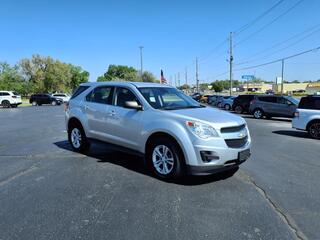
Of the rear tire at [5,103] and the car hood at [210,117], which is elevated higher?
Result: the car hood at [210,117]

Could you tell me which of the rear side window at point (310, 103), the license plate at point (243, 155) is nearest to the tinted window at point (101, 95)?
the license plate at point (243, 155)

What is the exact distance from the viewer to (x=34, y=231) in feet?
13.7

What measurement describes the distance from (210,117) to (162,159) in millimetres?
1180

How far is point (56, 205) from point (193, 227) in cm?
207

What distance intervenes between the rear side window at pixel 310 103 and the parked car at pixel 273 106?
9.20 metres

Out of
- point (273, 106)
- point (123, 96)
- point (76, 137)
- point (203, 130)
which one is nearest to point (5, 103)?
point (273, 106)

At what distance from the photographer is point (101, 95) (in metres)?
8.20

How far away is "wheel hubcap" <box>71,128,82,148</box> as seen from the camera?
29.3 feet

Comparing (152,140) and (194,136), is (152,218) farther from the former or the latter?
(152,140)

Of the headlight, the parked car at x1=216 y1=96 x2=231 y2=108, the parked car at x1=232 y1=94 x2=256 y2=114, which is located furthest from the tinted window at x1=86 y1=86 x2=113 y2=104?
the parked car at x1=216 y1=96 x2=231 y2=108

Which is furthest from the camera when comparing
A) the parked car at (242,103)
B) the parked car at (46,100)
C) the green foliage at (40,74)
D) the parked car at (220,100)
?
the green foliage at (40,74)

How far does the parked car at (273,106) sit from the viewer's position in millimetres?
22844

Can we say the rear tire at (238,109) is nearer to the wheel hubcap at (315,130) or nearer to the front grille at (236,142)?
the wheel hubcap at (315,130)

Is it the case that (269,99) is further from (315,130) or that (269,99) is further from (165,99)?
(165,99)
